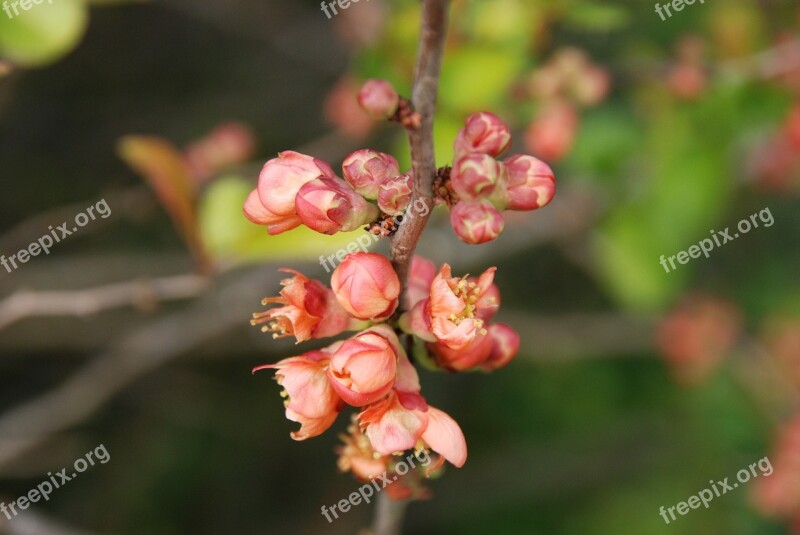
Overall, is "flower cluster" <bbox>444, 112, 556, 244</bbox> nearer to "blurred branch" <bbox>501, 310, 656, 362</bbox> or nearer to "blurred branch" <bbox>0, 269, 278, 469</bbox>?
"blurred branch" <bbox>0, 269, 278, 469</bbox>

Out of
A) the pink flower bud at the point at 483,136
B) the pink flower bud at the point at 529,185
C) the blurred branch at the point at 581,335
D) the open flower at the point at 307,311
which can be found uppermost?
the pink flower bud at the point at 483,136

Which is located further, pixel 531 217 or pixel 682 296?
pixel 682 296

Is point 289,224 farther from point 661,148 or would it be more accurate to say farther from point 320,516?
point 320,516

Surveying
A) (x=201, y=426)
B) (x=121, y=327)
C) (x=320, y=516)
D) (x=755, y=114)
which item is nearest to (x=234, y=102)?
(x=121, y=327)

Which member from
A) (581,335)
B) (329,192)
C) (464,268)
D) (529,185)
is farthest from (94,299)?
(581,335)

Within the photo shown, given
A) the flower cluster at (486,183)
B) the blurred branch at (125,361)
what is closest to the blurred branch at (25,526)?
the blurred branch at (125,361)

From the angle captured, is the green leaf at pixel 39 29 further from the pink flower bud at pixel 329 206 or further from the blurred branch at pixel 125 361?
the blurred branch at pixel 125 361
